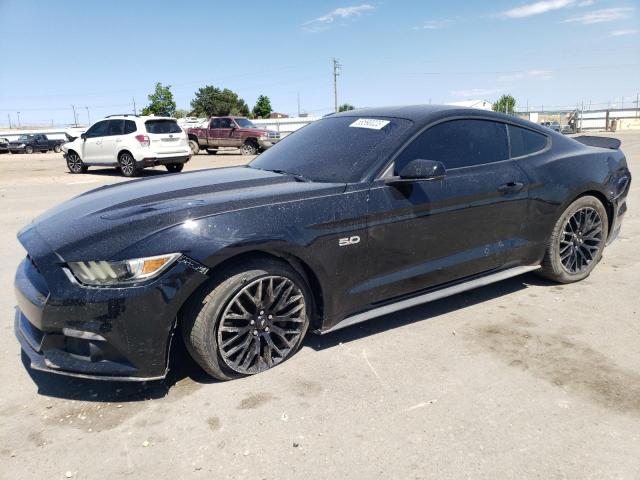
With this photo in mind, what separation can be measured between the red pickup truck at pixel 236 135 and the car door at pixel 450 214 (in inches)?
760

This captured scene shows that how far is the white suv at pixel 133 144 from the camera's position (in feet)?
48.5

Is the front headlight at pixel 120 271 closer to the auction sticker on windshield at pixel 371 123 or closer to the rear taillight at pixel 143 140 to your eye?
the auction sticker on windshield at pixel 371 123

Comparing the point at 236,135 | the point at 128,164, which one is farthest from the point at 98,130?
the point at 236,135

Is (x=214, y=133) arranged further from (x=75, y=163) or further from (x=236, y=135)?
(x=75, y=163)

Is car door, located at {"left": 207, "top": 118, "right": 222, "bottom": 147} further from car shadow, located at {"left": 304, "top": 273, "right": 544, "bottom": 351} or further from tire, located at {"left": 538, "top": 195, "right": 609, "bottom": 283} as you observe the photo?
tire, located at {"left": 538, "top": 195, "right": 609, "bottom": 283}

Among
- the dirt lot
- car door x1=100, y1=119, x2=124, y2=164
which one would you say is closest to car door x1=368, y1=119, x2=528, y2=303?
the dirt lot

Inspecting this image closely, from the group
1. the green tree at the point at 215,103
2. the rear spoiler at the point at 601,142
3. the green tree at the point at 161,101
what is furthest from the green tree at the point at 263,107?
the rear spoiler at the point at 601,142

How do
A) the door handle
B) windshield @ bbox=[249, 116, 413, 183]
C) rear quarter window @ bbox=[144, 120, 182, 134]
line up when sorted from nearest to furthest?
windshield @ bbox=[249, 116, 413, 183], the door handle, rear quarter window @ bbox=[144, 120, 182, 134]

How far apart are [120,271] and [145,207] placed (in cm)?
53

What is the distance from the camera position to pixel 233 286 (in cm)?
282

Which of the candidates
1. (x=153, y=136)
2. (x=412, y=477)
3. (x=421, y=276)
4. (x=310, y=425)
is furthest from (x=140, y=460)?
(x=153, y=136)

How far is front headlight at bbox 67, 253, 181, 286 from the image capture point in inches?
102

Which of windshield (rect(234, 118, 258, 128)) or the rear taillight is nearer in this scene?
the rear taillight

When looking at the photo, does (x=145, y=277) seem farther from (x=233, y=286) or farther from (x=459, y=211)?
(x=459, y=211)
